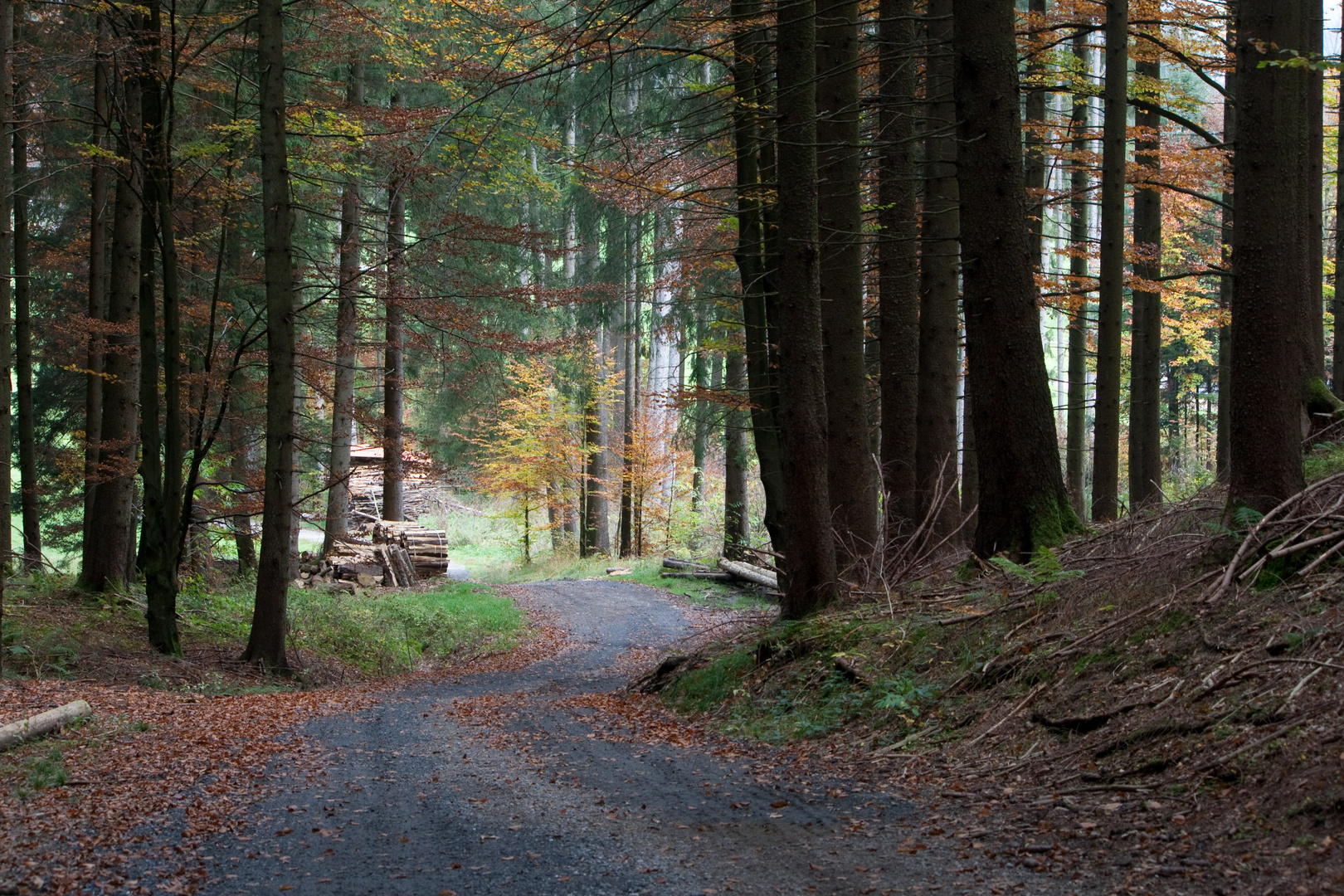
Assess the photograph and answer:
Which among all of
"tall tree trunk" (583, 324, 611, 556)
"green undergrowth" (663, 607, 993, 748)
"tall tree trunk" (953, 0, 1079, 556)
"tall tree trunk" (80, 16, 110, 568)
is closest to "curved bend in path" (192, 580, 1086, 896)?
"green undergrowth" (663, 607, 993, 748)

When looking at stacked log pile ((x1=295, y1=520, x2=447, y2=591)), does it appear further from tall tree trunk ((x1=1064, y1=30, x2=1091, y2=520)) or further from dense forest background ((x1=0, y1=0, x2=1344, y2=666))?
tall tree trunk ((x1=1064, y1=30, x2=1091, y2=520))

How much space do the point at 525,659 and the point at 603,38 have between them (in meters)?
10.1

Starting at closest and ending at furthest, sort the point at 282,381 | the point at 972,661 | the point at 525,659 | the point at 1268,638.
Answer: the point at 1268,638, the point at 972,661, the point at 282,381, the point at 525,659

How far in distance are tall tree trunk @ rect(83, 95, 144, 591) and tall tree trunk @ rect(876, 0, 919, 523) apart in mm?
9752

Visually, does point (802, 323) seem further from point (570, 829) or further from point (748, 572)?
point (748, 572)

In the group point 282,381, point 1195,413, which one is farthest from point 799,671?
point 1195,413

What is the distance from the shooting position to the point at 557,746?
7.04 m

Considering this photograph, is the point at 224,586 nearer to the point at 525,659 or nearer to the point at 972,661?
the point at 525,659

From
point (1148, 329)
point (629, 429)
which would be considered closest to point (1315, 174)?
point (1148, 329)

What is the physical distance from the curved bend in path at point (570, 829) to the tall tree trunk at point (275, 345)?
4100 millimetres

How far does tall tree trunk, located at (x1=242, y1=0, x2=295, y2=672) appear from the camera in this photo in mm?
10586

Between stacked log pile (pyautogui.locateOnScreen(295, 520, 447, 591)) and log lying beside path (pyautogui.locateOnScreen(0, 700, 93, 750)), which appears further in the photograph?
stacked log pile (pyautogui.locateOnScreen(295, 520, 447, 591))

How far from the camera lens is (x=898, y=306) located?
1204cm

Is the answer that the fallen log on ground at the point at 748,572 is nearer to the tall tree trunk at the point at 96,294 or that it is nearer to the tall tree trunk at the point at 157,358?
the tall tree trunk at the point at 157,358
